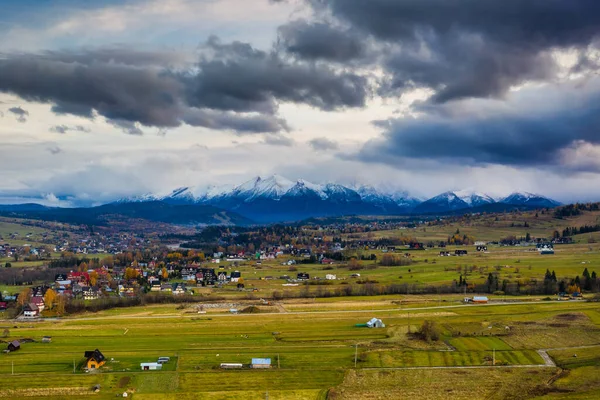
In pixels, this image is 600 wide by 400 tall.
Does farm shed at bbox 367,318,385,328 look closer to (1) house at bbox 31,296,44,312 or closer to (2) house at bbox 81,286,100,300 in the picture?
(1) house at bbox 31,296,44,312

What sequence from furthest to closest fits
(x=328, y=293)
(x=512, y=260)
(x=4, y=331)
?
(x=512, y=260)
(x=328, y=293)
(x=4, y=331)

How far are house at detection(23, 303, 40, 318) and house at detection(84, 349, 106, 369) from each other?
42960 millimetres

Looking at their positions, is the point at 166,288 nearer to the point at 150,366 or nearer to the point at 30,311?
the point at 30,311

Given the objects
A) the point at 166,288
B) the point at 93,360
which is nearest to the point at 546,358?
the point at 93,360

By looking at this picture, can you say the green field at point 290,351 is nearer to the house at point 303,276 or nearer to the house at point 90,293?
the house at point 90,293

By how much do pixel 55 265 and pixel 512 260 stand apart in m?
128

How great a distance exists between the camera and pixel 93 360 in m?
59.2

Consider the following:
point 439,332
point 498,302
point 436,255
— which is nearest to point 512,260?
point 436,255

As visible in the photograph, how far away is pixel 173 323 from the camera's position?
86125mm

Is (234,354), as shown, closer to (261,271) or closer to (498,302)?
(498,302)

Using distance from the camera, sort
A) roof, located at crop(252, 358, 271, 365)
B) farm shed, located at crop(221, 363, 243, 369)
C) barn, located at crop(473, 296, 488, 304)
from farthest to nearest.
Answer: barn, located at crop(473, 296, 488, 304), roof, located at crop(252, 358, 271, 365), farm shed, located at crop(221, 363, 243, 369)

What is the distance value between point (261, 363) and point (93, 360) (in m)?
16.9

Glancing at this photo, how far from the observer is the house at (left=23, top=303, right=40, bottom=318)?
318ft

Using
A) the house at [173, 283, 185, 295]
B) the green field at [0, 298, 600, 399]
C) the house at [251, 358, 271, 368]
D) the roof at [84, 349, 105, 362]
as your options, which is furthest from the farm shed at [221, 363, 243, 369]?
the house at [173, 283, 185, 295]
